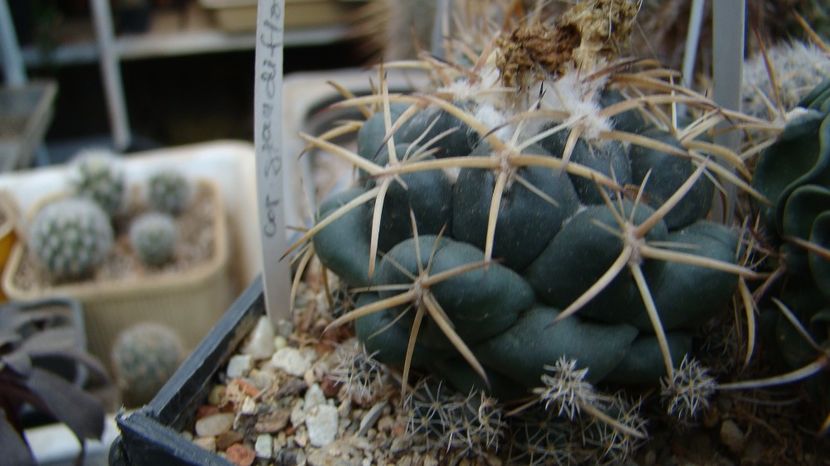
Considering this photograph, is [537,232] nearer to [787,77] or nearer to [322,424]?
[322,424]

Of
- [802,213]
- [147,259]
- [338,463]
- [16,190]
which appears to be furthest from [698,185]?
[16,190]

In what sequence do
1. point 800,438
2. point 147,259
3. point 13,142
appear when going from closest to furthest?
1. point 800,438
2. point 147,259
3. point 13,142

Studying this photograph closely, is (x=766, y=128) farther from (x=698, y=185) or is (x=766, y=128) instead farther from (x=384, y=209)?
(x=384, y=209)

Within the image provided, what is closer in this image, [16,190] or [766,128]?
[766,128]

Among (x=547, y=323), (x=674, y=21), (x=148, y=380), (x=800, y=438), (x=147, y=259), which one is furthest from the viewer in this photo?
(x=147, y=259)

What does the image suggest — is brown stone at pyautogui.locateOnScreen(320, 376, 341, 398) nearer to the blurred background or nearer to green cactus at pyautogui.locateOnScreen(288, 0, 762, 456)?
green cactus at pyautogui.locateOnScreen(288, 0, 762, 456)

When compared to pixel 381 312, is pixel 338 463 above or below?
below
